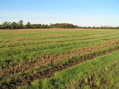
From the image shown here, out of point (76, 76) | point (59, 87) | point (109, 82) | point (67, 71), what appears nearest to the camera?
point (59, 87)

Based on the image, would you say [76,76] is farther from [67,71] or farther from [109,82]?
[109,82]

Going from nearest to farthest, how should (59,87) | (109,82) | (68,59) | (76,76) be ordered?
(59,87)
(109,82)
(76,76)
(68,59)

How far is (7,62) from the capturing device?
1044cm

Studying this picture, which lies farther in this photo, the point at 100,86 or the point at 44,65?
the point at 44,65

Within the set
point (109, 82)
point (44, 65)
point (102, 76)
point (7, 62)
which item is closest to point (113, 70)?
point (102, 76)

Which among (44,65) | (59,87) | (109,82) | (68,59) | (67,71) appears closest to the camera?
(59,87)

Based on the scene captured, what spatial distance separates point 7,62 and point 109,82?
6484 millimetres

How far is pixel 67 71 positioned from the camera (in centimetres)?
890

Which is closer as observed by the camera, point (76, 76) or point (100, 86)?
point (100, 86)

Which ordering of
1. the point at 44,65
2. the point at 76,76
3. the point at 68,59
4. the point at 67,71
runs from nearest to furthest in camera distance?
the point at 76,76
the point at 67,71
the point at 44,65
the point at 68,59

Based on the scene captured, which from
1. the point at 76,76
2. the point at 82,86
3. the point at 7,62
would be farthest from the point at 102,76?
the point at 7,62

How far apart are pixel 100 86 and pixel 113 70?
9.42 ft

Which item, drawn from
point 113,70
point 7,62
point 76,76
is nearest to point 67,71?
point 76,76

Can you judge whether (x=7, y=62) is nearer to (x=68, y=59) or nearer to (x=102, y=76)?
(x=68, y=59)
